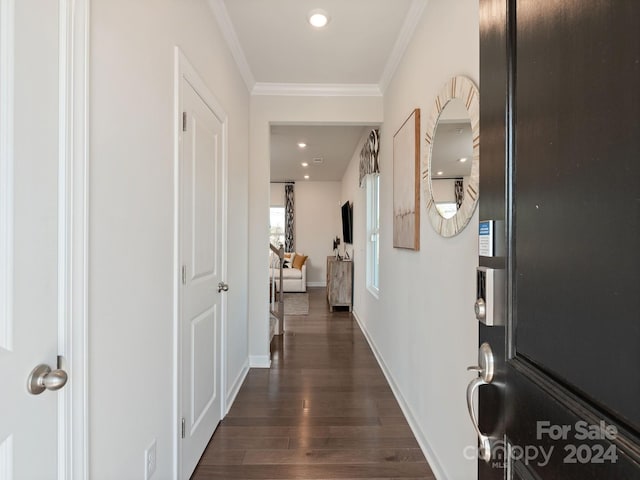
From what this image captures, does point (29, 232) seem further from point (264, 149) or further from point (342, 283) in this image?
point (342, 283)

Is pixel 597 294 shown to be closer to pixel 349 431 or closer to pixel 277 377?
pixel 349 431

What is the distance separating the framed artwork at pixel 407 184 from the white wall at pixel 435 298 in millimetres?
80

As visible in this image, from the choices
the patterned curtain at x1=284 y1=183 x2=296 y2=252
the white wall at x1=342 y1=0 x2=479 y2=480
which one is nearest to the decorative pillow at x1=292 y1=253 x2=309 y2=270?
the patterned curtain at x1=284 y1=183 x2=296 y2=252

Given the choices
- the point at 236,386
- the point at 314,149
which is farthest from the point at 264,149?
the point at 314,149

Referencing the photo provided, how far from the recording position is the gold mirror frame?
1.33 metres

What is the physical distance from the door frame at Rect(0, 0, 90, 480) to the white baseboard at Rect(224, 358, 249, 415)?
1.58m

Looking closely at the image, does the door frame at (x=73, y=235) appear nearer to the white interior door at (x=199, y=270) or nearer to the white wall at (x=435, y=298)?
the white interior door at (x=199, y=270)

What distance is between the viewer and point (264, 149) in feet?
10.3

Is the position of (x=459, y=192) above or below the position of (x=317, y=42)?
below

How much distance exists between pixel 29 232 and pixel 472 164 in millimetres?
1464

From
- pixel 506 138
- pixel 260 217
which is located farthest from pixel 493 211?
pixel 260 217

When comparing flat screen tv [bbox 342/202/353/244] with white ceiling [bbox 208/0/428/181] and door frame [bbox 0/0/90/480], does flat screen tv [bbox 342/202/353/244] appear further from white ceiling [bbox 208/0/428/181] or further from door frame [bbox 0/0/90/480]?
door frame [bbox 0/0/90/480]

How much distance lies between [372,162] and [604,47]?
10.8 ft

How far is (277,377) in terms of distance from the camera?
292 centimetres
